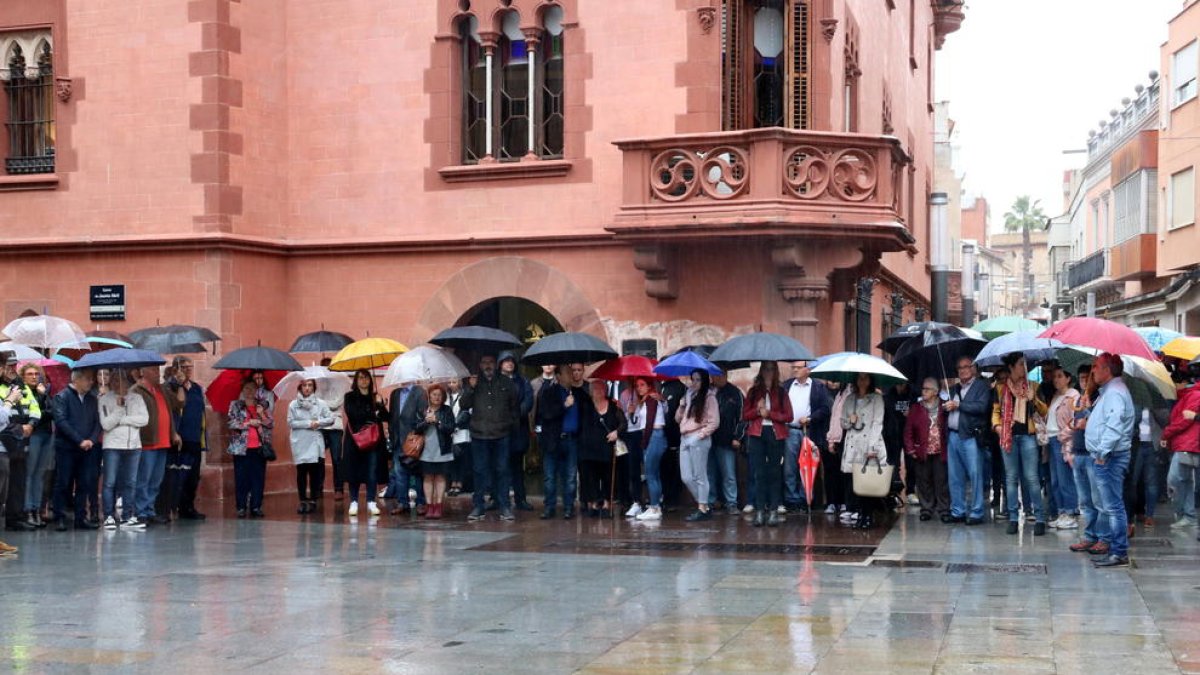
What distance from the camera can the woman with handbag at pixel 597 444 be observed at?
18031mm

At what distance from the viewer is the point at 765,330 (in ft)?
65.0

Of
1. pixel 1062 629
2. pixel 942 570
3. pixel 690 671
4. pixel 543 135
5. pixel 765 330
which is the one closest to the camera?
pixel 690 671

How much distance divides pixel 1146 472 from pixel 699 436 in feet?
16.0

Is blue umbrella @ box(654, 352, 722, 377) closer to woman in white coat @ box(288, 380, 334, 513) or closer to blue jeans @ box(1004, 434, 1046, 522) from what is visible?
blue jeans @ box(1004, 434, 1046, 522)

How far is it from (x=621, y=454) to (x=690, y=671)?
9.23 meters

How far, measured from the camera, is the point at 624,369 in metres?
18.0

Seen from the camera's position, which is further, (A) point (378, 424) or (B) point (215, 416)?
(B) point (215, 416)

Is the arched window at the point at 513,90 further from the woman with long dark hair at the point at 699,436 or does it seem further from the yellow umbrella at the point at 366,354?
the woman with long dark hair at the point at 699,436

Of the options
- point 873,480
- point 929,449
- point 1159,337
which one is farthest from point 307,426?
point 1159,337

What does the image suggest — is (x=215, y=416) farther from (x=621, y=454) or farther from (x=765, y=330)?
(x=765, y=330)

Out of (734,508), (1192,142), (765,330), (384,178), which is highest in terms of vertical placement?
(1192,142)

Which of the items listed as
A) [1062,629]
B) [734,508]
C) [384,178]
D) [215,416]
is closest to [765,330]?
[734,508]

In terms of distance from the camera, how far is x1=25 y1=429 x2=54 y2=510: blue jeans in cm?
1680

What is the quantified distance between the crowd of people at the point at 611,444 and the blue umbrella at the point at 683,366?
0.46m
